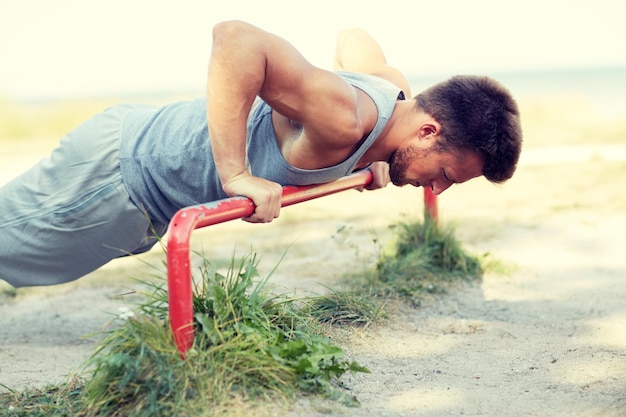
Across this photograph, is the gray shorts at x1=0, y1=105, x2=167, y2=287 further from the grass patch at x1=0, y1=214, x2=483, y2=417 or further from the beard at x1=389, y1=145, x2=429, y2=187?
the beard at x1=389, y1=145, x2=429, y2=187

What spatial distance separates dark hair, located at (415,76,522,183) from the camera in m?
2.60

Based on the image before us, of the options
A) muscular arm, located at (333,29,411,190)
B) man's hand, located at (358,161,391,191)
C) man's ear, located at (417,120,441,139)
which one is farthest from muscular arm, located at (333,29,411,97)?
man's ear, located at (417,120,441,139)

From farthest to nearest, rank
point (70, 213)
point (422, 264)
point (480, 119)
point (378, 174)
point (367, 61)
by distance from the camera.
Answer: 1. point (422, 264)
2. point (367, 61)
3. point (378, 174)
4. point (70, 213)
5. point (480, 119)

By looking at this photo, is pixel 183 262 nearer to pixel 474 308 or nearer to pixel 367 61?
pixel 367 61

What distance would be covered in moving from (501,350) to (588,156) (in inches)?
185

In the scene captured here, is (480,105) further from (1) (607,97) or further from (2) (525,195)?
(1) (607,97)

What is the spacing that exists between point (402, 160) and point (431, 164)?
0.10 metres

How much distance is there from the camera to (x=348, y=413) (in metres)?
2.11

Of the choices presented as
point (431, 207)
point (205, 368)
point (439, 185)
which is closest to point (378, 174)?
point (439, 185)

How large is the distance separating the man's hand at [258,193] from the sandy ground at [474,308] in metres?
0.52

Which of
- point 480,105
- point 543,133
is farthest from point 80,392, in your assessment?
point 543,133

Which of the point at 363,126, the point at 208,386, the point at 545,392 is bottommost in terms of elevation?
the point at 545,392

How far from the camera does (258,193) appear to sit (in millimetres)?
2342

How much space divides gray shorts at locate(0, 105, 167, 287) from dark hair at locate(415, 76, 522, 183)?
111 cm
